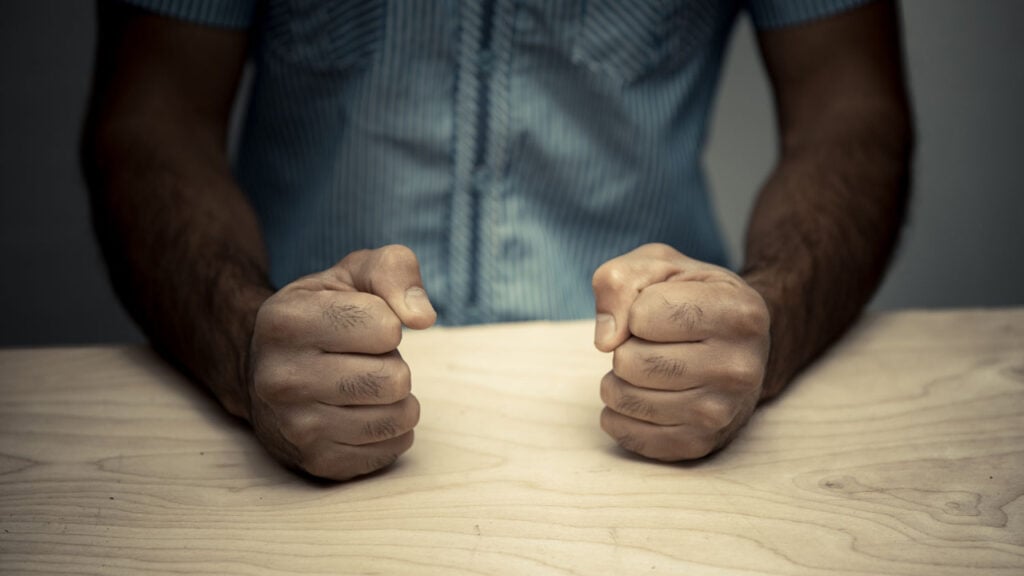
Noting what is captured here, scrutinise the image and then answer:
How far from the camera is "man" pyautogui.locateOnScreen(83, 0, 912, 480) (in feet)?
2.79

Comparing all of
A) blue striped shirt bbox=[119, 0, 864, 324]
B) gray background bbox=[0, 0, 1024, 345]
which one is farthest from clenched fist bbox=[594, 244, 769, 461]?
gray background bbox=[0, 0, 1024, 345]

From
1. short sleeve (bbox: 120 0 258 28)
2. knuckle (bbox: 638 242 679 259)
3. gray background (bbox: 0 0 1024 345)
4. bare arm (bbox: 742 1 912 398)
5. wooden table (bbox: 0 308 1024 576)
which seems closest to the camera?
wooden table (bbox: 0 308 1024 576)

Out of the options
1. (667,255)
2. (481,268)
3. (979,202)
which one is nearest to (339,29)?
(481,268)

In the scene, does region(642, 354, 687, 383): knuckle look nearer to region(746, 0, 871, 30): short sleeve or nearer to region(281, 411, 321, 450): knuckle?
region(281, 411, 321, 450): knuckle

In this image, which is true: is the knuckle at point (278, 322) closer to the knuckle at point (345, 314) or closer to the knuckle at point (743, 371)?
the knuckle at point (345, 314)

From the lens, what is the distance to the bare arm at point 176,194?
74 cm

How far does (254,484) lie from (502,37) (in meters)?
0.54

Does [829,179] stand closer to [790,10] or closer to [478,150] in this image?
[790,10]

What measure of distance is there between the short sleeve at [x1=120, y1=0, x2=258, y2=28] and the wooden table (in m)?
0.38

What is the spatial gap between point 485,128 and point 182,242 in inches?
13.1

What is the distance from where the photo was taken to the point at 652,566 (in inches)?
20.3

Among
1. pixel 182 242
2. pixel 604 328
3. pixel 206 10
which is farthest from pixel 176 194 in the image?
pixel 604 328

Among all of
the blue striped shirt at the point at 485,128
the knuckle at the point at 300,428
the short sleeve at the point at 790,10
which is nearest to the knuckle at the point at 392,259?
the knuckle at the point at 300,428

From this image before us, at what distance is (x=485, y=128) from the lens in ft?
3.24
